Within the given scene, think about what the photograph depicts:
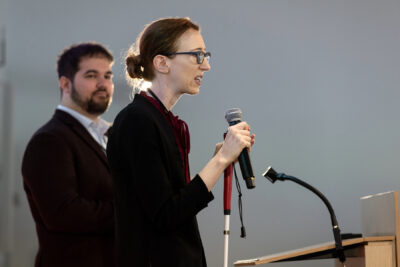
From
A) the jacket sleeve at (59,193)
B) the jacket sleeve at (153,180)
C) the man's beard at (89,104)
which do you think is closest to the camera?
the jacket sleeve at (153,180)

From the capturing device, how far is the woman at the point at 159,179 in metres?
1.45

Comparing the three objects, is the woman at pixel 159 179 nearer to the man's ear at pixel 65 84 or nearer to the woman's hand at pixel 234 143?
the woman's hand at pixel 234 143

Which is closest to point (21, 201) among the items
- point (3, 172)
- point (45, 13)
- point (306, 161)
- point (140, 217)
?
point (3, 172)

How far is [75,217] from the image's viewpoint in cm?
233

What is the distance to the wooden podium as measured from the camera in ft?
5.17

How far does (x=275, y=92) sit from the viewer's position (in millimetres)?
4129

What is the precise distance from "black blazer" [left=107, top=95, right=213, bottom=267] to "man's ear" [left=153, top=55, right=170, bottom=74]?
0.17 metres

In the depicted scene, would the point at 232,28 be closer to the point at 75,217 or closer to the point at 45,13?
the point at 45,13

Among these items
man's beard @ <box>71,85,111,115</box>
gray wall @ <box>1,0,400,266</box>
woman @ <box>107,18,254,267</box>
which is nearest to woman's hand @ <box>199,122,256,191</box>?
woman @ <box>107,18,254,267</box>

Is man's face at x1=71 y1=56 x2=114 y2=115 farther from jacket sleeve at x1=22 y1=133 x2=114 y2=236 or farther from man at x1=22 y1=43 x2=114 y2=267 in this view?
jacket sleeve at x1=22 y1=133 x2=114 y2=236

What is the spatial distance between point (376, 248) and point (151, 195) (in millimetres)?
677

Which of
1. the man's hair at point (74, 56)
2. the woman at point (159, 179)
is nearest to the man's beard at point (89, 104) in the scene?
the man's hair at point (74, 56)

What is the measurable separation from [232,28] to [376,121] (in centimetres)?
126

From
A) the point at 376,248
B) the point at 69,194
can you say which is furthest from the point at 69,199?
the point at 376,248
